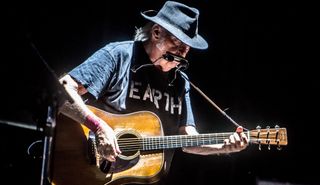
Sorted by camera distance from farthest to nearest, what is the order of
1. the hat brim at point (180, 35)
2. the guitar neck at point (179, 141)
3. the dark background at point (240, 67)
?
1. the dark background at point (240, 67)
2. the hat brim at point (180, 35)
3. the guitar neck at point (179, 141)

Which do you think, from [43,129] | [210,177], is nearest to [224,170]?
[210,177]

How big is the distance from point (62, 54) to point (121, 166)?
50.8 inches

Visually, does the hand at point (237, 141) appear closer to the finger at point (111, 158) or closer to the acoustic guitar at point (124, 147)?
the acoustic guitar at point (124, 147)

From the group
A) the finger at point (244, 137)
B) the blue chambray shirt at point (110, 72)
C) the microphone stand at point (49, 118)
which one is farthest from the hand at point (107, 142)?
the finger at point (244, 137)

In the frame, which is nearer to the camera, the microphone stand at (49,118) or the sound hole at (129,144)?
the microphone stand at (49,118)

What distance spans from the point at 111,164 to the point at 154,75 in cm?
77

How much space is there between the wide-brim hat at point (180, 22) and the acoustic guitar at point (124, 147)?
1.96ft

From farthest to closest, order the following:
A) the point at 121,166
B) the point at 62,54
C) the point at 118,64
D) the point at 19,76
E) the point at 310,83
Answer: the point at 310,83 < the point at 62,54 < the point at 118,64 < the point at 121,166 < the point at 19,76

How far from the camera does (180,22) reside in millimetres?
2740

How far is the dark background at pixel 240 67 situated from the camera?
338 centimetres

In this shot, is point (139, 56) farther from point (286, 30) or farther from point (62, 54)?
point (286, 30)

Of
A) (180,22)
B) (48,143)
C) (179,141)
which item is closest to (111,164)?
(179,141)

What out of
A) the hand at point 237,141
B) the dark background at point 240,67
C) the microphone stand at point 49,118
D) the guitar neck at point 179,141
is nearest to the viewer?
the microphone stand at point 49,118

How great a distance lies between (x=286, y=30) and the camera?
3.73m
